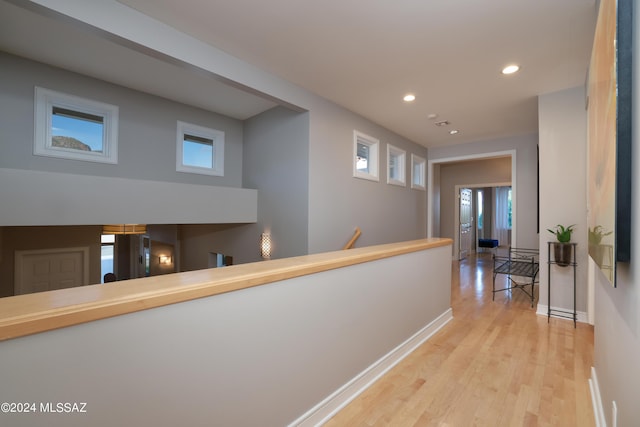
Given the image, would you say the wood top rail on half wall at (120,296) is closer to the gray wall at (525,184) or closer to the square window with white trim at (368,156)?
the square window with white trim at (368,156)

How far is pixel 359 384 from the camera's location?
202 cm

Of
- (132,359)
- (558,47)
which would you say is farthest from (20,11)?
(558,47)

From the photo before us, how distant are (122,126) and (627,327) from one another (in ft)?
17.0

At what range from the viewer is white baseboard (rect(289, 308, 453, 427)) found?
1.68m

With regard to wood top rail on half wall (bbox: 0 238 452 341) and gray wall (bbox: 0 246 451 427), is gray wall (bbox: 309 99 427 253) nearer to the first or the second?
gray wall (bbox: 0 246 451 427)

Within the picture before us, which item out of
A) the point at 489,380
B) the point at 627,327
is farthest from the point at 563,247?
the point at 627,327

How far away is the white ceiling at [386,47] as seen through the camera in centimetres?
229

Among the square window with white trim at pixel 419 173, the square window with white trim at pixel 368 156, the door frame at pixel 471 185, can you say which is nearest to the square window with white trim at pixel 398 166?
the square window with white trim at pixel 419 173

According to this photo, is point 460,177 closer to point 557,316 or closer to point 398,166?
point 398,166

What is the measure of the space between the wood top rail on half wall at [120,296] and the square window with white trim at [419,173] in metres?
5.35

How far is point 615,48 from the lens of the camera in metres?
1.07

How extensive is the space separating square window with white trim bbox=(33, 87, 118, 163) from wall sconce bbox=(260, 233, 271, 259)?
7.57 feet

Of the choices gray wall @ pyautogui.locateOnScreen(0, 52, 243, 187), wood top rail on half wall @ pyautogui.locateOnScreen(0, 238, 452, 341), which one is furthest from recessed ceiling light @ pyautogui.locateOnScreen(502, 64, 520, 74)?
gray wall @ pyautogui.locateOnScreen(0, 52, 243, 187)

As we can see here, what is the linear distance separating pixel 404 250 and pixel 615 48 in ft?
5.71
